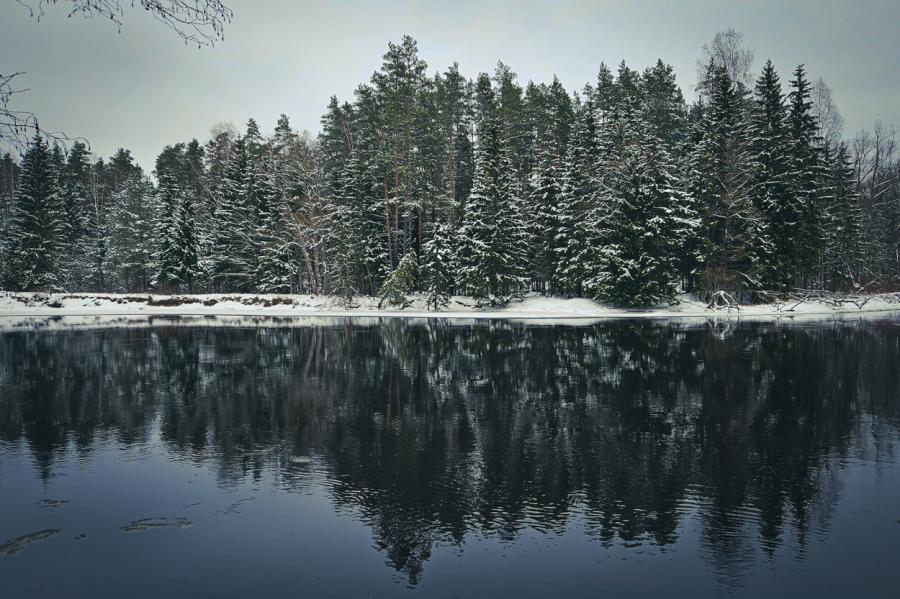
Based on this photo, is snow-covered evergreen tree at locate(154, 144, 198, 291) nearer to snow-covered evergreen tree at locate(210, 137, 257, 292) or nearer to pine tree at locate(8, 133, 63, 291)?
snow-covered evergreen tree at locate(210, 137, 257, 292)

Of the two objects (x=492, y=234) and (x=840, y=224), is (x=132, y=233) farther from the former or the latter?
(x=840, y=224)

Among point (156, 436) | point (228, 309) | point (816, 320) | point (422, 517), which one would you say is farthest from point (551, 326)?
point (228, 309)

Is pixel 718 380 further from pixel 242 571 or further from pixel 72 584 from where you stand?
pixel 72 584

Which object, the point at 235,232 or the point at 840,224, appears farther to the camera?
the point at 235,232

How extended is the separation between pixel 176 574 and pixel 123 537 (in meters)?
1.29

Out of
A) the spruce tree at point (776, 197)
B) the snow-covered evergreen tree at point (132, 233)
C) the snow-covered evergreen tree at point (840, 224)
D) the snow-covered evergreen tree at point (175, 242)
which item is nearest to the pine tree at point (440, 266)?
the spruce tree at point (776, 197)

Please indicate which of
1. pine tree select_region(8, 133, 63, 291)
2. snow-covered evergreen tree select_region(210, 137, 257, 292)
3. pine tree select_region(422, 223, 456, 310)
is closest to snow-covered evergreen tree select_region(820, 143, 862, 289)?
pine tree select_region(422, 223, 456, 310)

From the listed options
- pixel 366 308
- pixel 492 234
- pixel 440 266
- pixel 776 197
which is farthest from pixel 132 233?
pixel 776 197

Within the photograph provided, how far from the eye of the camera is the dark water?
204 inches

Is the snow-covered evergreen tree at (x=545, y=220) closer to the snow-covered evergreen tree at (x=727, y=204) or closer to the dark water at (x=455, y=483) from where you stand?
the snow-covered evergreen tree at (x=727, y=204)

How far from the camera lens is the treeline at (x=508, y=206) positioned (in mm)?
44219

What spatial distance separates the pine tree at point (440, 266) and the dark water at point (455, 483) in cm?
3003

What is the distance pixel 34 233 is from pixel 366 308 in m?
36.5

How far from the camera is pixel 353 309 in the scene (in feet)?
161
